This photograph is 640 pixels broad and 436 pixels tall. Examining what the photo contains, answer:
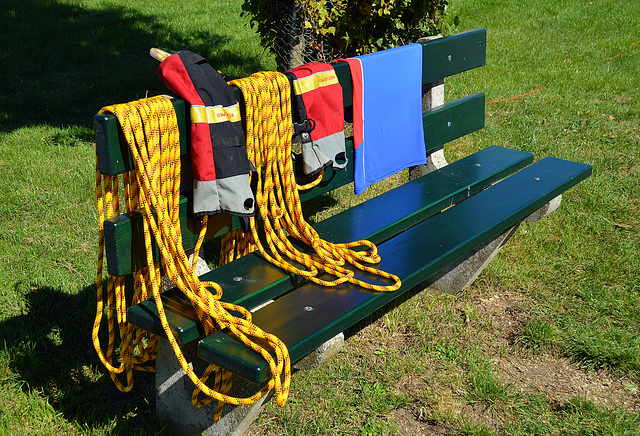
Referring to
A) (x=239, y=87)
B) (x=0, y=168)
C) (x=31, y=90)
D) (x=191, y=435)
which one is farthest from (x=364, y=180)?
(x=31, y=90)

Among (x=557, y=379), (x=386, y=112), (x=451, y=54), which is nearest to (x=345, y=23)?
(x=451, y=54)

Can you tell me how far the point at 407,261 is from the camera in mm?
2674

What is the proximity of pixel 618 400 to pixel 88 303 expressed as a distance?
2.63m

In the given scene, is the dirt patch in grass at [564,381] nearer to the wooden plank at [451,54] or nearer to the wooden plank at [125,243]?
the wooden plank at [451,54]

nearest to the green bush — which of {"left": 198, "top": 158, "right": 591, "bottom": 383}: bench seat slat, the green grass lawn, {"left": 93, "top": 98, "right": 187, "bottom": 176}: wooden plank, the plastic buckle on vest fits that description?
the green grass lawn

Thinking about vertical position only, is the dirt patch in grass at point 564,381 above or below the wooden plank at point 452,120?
below

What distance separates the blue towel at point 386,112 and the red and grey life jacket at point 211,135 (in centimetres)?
92

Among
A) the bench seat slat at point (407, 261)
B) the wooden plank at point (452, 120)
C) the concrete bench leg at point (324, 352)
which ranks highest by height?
the wooden plank at point (452, 120)

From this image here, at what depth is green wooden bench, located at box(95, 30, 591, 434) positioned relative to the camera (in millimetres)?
2176

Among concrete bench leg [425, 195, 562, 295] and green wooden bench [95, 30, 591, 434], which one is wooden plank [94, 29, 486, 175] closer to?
green wooden bench [95, 30, 591, 434]

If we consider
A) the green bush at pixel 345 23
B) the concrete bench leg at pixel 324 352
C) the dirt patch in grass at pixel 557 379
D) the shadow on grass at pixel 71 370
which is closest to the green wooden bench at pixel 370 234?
the concrete bench leg at pixel 324 352

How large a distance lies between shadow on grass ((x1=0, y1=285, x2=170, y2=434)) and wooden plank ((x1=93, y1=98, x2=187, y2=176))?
3.58 ft

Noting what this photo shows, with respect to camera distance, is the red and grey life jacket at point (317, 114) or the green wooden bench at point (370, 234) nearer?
the green wooden bench at point (370, 234)

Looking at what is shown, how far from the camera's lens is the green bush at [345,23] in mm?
4613
